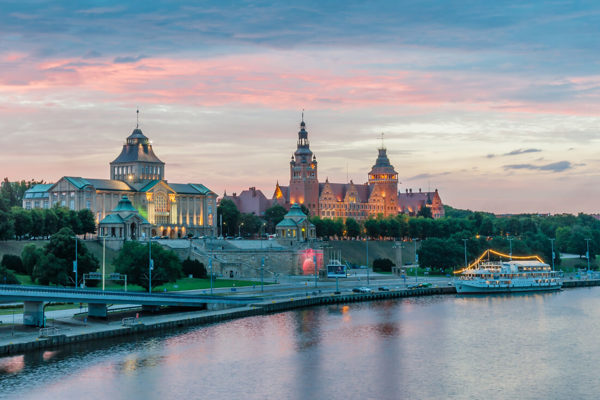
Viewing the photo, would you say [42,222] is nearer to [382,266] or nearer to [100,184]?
[100,184]

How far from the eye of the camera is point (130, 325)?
89938mm

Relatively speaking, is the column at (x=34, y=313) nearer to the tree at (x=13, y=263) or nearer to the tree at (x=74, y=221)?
the tree at (x=13, y=263)

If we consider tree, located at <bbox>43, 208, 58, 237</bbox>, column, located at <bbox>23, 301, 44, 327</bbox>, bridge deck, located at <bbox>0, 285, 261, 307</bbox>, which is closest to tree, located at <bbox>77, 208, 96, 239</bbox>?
tree, located at <bbox>43, 208, 58, 237</bbox>

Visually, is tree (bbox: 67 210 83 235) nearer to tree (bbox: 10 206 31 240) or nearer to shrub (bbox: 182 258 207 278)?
tree (bbox: 10 206 31 240)

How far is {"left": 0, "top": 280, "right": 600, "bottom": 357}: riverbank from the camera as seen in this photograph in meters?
77.6

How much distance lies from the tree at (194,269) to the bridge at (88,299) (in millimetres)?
34703

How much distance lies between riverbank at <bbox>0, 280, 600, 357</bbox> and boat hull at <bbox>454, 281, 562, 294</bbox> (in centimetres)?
2359

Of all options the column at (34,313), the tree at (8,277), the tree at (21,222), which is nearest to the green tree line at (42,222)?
the tree at (21,222)

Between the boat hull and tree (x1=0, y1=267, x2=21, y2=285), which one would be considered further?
the boat hull

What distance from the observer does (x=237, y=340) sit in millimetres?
87938

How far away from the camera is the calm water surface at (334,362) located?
215 feet

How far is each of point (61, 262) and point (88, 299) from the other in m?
24.5

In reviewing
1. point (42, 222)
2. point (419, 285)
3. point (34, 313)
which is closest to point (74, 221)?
point (42, 222)

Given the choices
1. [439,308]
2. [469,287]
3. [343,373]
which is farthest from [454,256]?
[343,373]
